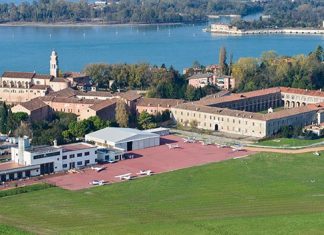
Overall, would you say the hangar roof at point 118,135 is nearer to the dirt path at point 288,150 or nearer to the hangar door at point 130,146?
the hangar door at point 130,146

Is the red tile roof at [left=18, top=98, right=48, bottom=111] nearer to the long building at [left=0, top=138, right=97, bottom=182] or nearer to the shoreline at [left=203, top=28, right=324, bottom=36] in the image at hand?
the long building at [left=0, top=138, right=97, bottom=182]

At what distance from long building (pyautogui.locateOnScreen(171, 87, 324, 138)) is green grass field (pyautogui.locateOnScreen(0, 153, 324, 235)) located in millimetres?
3193

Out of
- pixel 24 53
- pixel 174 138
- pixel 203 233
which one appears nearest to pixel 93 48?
pixel 24 53

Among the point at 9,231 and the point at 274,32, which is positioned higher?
the point at 9,231

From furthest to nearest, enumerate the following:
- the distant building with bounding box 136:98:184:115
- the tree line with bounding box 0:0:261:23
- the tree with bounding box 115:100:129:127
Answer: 1. the tree line with bounding box 0:0:261:23
2. the distant building with bounding box 136:98:184:115
3. the tree with bounding box 115:100:129:127

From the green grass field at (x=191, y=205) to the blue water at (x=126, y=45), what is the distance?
1756 centimetres

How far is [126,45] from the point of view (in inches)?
1603

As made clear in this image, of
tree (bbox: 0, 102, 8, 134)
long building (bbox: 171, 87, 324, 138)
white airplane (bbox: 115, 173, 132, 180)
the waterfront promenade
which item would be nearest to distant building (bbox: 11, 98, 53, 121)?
tree (bbox: 0, 102, 8, 134)

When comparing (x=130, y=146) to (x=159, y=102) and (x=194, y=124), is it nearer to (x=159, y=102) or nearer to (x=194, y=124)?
(x=194, y=124)

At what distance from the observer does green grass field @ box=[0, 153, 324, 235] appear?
1118 cm

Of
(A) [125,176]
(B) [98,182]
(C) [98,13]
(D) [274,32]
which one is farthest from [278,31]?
(B) [98,182]

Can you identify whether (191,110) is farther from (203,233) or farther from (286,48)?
(286,48)

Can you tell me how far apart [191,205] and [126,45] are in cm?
2897

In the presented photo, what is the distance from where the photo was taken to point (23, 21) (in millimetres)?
54125
